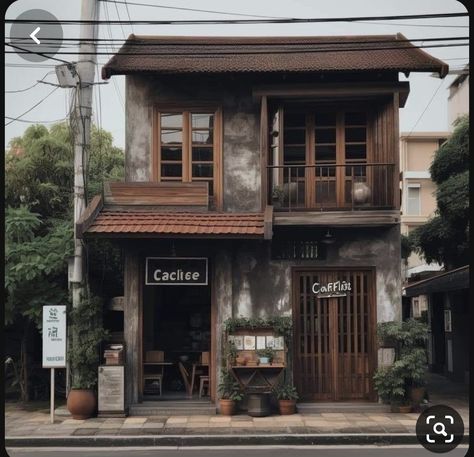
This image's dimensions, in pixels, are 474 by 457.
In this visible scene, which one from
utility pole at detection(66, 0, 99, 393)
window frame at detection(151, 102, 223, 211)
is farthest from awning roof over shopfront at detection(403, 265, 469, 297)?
utility pole at detection(66, 0, 99, 393)

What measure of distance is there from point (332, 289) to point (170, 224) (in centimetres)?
361

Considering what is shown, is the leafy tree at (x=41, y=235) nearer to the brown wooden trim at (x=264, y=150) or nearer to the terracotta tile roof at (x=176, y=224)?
the terracotta tile roof at (x=176, y=224)

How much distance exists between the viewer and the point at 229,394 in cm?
1330

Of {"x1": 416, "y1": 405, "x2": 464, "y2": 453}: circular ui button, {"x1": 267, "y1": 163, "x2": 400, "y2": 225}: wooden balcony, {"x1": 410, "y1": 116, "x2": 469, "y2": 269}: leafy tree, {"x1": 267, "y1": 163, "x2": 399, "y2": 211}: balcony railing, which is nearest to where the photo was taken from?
{"x1": 416, "y1": 405, "x2": 464, "y2": 453}: circular ui button

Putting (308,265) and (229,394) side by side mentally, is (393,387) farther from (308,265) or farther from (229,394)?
(229,394)

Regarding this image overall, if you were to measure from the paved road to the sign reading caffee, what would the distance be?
375cm

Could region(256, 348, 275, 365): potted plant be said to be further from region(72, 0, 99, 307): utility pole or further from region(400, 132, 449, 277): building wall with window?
region(400, 132, 449, 277): building wall with window

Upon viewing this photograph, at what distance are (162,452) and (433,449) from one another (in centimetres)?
420

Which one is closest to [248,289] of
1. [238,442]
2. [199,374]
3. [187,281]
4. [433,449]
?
[187,281]

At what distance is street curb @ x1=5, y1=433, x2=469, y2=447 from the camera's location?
36.8 ft

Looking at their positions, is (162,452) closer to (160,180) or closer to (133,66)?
(160,180)

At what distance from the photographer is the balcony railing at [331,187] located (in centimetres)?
1368

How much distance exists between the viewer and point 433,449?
34.1ft

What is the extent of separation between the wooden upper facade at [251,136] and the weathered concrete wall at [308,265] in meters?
0.77
